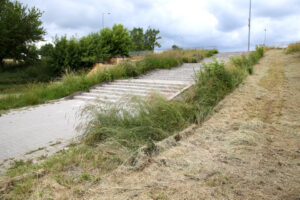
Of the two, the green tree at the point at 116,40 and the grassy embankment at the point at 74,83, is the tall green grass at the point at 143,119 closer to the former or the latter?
the grassy embankment at the point at 74,83

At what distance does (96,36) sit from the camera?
24.5 meters

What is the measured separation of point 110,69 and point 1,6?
20.9 meters

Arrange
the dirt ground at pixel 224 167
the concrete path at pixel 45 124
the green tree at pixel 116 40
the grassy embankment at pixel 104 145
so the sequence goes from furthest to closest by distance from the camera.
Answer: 1. the green tree at pixel 116 40
2. the concrete path at pixel 45 124
3. the grassy embankment at pixel 104 145
4. the dirt ground at pixel 224 167

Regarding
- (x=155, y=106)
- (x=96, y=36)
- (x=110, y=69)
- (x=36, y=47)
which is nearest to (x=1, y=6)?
(x=36, y=47)

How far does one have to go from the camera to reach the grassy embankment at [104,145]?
2.96 meters

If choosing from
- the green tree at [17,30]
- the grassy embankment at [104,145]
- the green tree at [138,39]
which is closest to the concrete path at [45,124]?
the grassy embankment at [104,145]

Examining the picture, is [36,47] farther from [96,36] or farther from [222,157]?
[222,157]

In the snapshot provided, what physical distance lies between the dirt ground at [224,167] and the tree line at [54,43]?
18369mm

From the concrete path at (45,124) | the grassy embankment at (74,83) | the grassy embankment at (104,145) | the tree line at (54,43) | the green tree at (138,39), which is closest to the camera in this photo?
the grassy embankment at (104,145)

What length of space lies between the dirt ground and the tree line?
60.3 feet

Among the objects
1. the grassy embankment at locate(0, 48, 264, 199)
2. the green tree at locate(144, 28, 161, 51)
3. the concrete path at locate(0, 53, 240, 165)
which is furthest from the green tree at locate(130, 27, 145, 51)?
the grassy embankment at locate(0, 48, 264, 199)

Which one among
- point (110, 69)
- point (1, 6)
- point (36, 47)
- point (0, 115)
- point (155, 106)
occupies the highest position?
point (1, 6)

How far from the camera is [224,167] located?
10.5 ft

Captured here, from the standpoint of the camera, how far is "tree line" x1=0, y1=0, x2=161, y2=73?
21.6 metres
